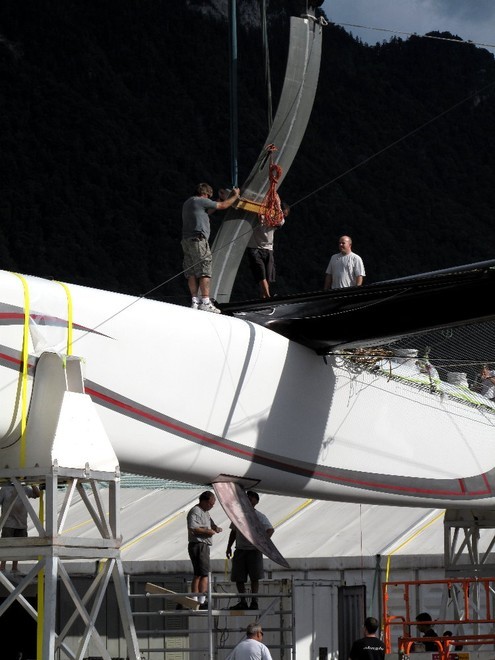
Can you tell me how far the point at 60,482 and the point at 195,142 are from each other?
241ft

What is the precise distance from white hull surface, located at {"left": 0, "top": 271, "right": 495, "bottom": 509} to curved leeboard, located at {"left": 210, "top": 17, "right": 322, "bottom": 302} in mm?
1670

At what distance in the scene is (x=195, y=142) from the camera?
8156 centimetres

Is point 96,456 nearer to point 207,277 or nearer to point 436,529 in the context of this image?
point 207,277

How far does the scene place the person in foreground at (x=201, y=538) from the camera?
1373cm

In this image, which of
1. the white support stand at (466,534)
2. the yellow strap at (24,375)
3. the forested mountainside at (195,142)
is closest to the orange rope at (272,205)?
the yellow strap at (24,375)

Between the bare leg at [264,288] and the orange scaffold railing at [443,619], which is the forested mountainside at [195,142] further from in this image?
the bare leg at [264,288]

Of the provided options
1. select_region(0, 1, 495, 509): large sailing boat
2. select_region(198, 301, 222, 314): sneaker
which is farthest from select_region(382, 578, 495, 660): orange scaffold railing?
select_region(198, 301, 222, 314): sneaker

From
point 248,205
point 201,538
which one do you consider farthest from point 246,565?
point 248,205

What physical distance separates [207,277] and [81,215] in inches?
2559

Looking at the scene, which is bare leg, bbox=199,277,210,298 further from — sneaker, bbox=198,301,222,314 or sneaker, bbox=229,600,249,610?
sneaker, bbox=229,600,249,610

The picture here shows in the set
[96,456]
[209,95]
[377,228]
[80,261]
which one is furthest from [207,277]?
[209,95]

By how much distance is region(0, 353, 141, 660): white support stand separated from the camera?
8.97m

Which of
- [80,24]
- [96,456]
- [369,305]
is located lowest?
[96,456]

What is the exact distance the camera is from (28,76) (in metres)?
80.1
